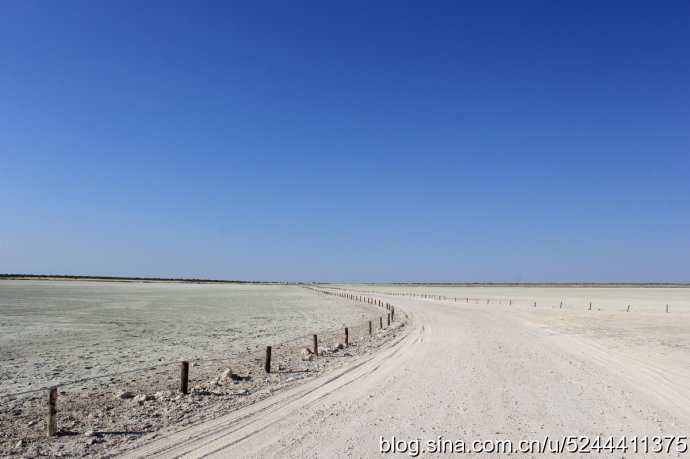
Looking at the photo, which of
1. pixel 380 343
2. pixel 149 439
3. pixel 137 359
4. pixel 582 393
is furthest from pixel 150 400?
pixel 380 343

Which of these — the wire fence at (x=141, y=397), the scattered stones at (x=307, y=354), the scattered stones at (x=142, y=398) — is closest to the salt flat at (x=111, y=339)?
the wire fence at (x=141, y=397)

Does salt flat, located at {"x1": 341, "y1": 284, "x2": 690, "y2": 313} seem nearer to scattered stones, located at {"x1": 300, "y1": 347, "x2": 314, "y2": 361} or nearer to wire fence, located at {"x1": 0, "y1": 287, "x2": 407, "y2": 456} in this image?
scattered stones, located at {"x1": 300, "y1": 347, "x2": 314, "y2": 361}

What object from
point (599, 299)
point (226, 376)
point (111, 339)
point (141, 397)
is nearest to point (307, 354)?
point (226, 376)

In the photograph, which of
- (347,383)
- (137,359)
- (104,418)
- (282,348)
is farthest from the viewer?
(282,348)

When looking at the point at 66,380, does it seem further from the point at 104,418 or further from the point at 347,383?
the point at 347,383

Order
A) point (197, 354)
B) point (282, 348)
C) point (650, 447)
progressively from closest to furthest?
point (650, 447), point (197, 354), point (282, 348)

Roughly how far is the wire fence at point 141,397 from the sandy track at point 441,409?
128 cm

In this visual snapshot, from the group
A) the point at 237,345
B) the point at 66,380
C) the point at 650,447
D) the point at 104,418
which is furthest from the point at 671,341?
the point at 66,380

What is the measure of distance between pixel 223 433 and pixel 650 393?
11736 millimetres

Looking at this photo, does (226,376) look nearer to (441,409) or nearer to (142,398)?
(142,398)

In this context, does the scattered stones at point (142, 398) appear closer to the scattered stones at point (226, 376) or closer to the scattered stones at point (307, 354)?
the scattered stones at point (226, 376)

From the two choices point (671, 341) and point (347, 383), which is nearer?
point (347, 383)

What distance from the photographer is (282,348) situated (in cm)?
2245

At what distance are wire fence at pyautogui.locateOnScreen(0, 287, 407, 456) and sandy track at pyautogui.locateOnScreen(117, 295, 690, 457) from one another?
1284mm
